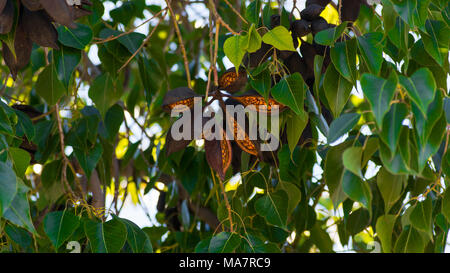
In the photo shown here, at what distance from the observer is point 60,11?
3.22 feet

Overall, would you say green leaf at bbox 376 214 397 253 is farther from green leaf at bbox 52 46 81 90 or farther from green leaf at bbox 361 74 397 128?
green leaf at bbox 52 46 81 90

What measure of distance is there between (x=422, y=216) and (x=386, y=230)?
0.07 m

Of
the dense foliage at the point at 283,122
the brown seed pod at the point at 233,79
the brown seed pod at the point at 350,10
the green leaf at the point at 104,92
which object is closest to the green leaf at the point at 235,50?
Result: the dense foliage at the point at 283,122

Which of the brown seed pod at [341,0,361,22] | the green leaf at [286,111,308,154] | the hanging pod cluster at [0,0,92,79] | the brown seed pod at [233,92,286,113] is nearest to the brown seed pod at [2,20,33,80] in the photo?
the hanging pod cluster at [0,0,92,79]

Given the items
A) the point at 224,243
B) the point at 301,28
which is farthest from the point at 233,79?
the point at 224,243

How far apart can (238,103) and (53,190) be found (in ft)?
2.07

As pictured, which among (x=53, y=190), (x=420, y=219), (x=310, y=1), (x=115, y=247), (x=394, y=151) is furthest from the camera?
(x=53, y=190)

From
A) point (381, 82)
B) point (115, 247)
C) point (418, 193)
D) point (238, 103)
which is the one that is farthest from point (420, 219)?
point (115, 247)

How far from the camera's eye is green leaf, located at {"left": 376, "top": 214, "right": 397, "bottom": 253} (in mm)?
997

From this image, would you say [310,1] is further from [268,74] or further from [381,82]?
[381,82]

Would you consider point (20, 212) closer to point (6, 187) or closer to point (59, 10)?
point (6, 187)

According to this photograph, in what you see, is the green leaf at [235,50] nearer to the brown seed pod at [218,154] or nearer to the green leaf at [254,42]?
the green leaf at [254,42]

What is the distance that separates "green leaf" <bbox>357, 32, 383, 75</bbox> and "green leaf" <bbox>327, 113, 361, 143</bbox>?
0.37 feet

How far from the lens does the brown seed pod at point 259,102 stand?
1127 millimetres
